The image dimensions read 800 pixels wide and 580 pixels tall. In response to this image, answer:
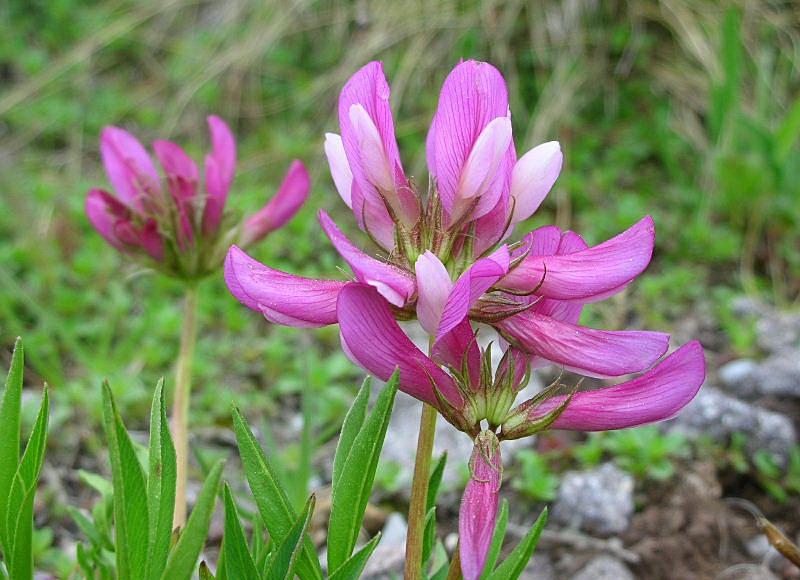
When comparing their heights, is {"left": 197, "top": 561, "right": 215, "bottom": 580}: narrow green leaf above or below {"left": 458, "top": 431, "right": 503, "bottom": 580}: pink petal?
below

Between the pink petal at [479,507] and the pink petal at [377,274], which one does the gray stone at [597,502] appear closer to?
the pink petal at [479,507]

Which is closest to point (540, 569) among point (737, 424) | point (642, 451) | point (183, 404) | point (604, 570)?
point (604, 570)

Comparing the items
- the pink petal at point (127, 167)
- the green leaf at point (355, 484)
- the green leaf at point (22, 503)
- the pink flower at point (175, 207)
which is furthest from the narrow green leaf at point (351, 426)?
the pink petal at point (127, 167)

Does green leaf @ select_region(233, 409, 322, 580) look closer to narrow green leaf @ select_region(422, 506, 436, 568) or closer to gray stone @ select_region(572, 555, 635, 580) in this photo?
narrow green leaf @ select_region(422, 506, 436, 568)

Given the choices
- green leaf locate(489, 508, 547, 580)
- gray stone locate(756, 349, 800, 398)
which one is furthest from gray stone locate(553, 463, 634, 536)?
green leaf locate(489, 508, 547, 580)

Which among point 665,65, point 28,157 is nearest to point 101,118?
point 28,157

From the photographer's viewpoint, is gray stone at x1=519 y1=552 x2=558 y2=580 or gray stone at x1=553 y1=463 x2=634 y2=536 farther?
gray stone at x1=553 y1=463 x2=634 y2=536
